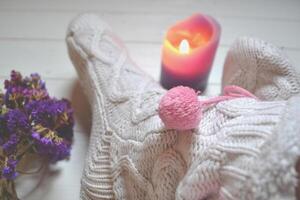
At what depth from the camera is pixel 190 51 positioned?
0.69m

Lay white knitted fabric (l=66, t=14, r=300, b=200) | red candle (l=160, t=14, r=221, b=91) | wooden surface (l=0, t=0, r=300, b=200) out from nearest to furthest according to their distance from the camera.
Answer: white knitted fabric (l=66, t=14, r=300, b=200)
red candle (l=160, t=14, r=221, b=91)
wooden surface (l=0, t=0, r=300, b=200)

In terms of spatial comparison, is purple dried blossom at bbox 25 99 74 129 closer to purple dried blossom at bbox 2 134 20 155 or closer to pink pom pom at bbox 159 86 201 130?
purple dried blossom at bbox 2 134 20 155

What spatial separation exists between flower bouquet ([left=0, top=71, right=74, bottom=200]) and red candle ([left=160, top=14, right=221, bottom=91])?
210mm

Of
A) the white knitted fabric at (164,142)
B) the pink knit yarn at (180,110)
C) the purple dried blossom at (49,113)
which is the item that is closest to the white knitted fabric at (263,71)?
the white knitted fabric at (164,142)

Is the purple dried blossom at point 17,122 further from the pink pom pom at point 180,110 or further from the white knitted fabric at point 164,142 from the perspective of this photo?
the pink pom pom at point 180,110

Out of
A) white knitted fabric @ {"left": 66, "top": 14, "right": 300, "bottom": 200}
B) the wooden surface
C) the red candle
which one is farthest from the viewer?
the wooden surface

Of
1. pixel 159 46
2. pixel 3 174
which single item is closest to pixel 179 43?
pixel 159 46

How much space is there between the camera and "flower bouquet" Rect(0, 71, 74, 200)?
57 centimetres

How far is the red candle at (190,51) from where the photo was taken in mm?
690

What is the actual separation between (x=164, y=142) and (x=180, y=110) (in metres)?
0.06

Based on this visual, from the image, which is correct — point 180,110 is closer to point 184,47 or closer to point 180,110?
point 180,110

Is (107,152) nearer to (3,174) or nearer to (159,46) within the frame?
(3,174)

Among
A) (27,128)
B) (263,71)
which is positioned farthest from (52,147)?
(263,71)

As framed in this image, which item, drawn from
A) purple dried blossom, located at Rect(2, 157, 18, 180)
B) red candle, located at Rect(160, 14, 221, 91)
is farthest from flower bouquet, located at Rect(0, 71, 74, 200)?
red candle, located at Rect(160, 14, 221, 91)
